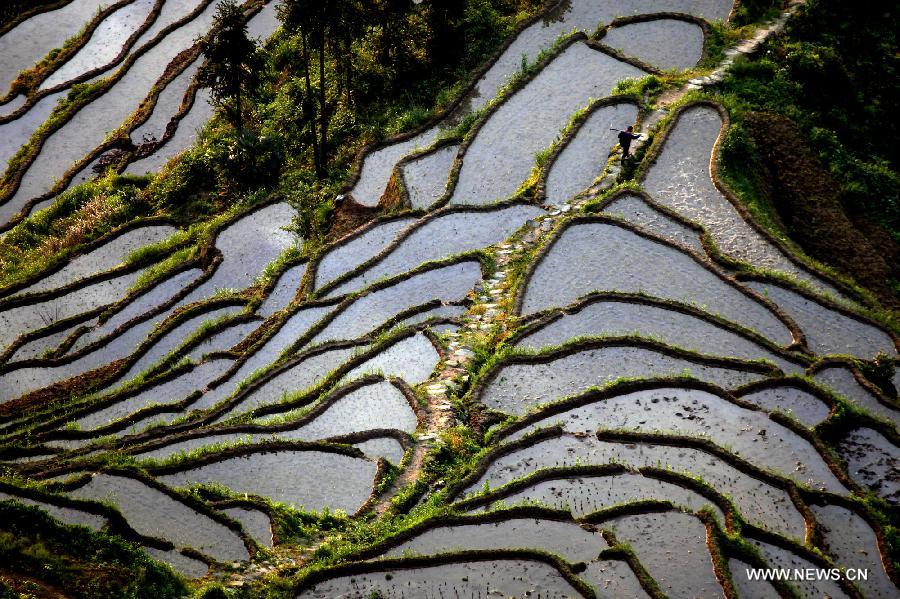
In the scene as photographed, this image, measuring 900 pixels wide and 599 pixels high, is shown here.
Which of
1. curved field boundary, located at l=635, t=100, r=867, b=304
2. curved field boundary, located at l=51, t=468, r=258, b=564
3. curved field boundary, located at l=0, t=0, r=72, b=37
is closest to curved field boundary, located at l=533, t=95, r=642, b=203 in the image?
curved field boundary, located at l=635, t=100, r=867, b=304

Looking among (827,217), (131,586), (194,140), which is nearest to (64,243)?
(194,140)

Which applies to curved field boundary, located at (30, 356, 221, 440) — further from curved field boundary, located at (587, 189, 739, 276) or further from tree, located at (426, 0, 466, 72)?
tree, located at (426, 0, 466, 72)

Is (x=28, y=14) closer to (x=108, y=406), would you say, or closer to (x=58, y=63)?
(x=58, y=63)

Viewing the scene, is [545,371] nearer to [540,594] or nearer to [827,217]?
[540,594]

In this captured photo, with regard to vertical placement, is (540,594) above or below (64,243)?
below

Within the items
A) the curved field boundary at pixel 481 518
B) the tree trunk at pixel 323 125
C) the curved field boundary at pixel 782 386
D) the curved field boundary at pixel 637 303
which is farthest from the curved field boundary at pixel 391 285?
the tree trunk at pixel 323 125

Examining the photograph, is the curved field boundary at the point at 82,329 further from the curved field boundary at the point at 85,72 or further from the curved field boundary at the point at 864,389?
the curved field boundary at the point at 864,389
